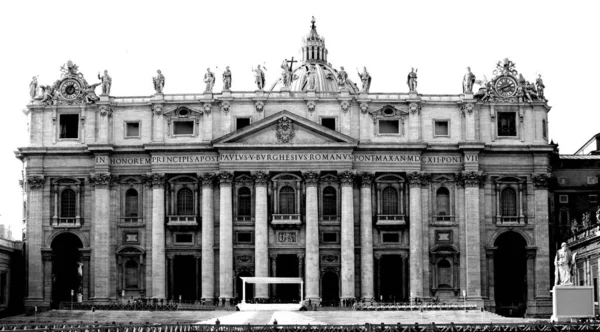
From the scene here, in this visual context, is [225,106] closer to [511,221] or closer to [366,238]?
[366,238]

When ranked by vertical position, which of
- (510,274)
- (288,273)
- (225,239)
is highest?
(225,239)

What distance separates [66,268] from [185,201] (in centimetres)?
1279

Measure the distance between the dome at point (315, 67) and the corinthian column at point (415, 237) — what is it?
3803 centimetres

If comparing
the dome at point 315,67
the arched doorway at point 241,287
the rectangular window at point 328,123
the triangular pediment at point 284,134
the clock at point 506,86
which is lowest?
the arched doorway at point 241,287

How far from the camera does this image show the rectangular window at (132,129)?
121 m

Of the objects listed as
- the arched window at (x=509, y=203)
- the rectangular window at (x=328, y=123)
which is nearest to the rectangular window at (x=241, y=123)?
the rectangular window at (x=328, y=123)

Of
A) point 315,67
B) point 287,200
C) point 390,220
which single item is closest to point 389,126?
point 390,220

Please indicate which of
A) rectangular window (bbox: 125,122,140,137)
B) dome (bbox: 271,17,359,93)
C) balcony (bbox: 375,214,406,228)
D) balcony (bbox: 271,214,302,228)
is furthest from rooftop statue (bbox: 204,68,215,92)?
dome (bbox: 271,17,359,93)

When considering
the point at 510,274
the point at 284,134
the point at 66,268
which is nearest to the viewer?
the point at 284,134

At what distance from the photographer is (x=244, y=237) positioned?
11944cm

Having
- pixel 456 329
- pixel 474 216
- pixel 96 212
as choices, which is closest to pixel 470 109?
pixel 474 216

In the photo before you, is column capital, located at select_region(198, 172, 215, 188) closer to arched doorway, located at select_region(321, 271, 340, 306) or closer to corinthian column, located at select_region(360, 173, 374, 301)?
arched doorway, located at select_region(321, 271, 340, 306)

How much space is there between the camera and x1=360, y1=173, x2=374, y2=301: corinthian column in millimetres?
118125

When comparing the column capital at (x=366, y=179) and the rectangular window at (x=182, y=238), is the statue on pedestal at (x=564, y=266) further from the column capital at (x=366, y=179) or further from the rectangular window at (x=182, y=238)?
the rectangular window at (x=182, y=238)
